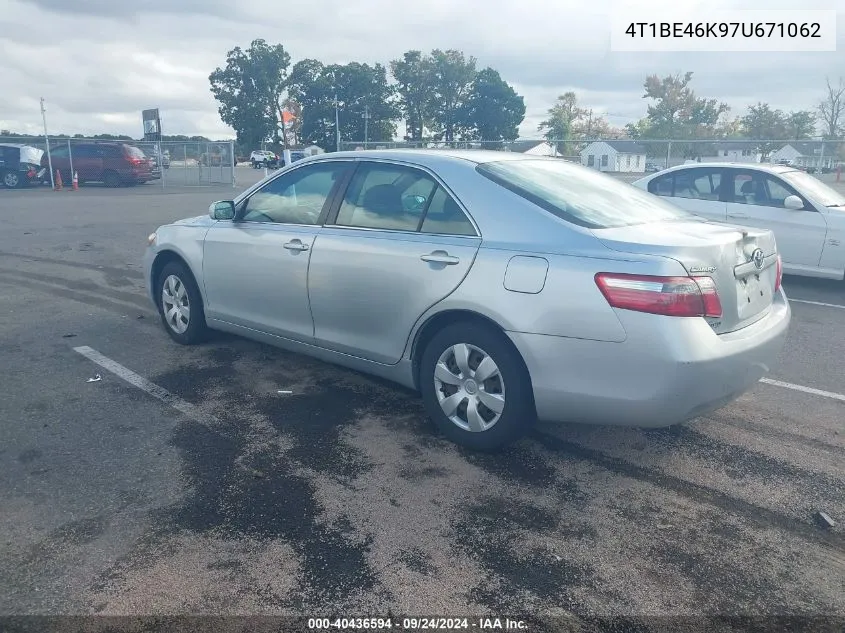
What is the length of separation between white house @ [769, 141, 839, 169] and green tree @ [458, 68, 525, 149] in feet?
176

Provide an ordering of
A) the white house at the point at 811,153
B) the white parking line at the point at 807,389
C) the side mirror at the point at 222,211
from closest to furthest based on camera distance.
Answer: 1. the white parking line at the point at 807,389
2. the side mirror at the point at 222,211
3. the white house at the point at 811,153

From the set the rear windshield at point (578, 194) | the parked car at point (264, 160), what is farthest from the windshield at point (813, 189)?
the parked car at point (264, 160)

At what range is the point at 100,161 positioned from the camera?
29188mm

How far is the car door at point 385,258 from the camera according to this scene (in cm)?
398

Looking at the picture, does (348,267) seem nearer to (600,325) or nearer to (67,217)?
(600,325)

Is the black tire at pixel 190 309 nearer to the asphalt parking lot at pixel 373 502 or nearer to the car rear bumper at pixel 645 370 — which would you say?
the asphalt parking lot at pixel 373 502

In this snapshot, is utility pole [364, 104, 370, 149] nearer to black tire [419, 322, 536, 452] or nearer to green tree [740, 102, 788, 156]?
green tree [740, 102, 788, 156]

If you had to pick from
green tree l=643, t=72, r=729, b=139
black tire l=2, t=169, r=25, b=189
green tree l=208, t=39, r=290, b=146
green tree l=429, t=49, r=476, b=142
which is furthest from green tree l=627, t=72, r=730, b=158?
black tire l=2, t=169, r=25, b=189

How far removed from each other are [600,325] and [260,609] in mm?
1936

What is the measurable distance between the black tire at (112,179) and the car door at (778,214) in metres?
26.5

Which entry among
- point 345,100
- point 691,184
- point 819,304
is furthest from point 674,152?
point 345,100

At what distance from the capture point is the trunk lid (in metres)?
3.39

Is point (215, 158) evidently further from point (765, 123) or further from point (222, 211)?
point (765, 123)

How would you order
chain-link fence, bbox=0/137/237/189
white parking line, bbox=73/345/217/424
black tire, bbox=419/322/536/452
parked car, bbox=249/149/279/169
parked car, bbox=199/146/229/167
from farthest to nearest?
parked car, bbox=249/149/279/169, parked car, bbox=199/146/229/167, chain-link fence, bbox=0/137/237/189, white parking line, bbox=73/345/217/424, black tire, bbox=419/322/536/452
